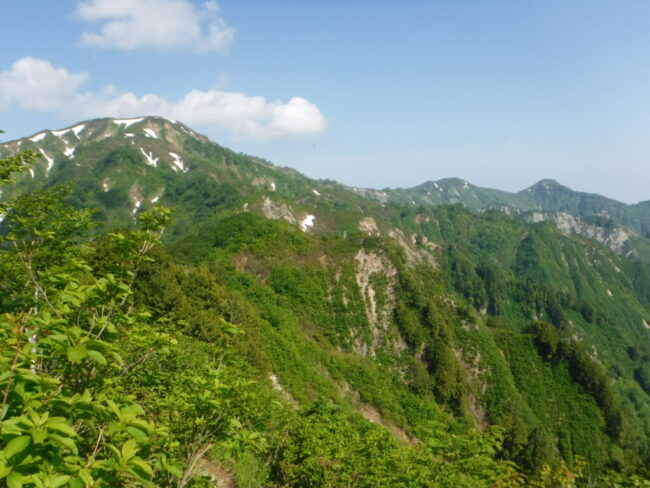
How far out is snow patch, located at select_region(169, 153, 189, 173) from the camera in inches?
5766

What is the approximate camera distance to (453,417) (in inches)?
1682

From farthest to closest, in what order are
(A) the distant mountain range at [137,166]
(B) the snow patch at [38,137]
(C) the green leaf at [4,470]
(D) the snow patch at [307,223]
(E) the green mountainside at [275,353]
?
1. (B) the snow patch at [38,137]
2. (A) the distant mountain range at [137,166]
3. (D) the snow patch at [307,223]
4. (E) the green mountainside at [275,353]
5. (C) the green leaf at [4,470]

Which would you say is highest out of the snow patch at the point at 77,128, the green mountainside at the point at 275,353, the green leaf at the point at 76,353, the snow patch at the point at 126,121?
the snow patch at the point at 126,121

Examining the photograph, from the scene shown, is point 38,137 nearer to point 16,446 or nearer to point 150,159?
point 150,159

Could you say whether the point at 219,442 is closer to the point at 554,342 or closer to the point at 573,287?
the point at 554,342

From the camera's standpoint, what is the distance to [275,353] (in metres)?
32.3

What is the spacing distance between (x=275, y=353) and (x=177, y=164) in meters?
133

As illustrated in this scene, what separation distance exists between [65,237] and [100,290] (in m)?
10.2

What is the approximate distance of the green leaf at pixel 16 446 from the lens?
2.15 metres

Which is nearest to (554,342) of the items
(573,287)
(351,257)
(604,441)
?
(604,441)

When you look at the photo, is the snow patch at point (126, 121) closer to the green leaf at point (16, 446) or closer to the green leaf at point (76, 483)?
the green leaf at point (16, 446)

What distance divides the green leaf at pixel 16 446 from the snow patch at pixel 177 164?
505ft

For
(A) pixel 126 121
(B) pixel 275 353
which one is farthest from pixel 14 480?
(A) pixel 126 121

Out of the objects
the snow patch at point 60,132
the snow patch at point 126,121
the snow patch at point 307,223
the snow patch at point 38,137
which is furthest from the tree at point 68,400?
the snow patch at point 60,132
